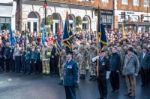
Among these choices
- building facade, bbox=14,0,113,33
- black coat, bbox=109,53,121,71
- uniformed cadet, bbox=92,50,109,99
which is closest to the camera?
uniformed cadet, bbox=92,50,109,99

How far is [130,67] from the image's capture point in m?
15.8

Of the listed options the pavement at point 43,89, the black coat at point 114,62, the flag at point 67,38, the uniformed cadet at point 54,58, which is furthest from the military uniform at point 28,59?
the black coat at point 114,62

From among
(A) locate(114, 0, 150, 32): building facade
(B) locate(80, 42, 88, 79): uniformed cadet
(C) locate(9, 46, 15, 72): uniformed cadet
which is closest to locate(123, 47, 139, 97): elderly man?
(B) locate(80, 42, 88, 79): uniformed cadet

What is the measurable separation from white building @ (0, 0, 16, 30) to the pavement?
12215mm

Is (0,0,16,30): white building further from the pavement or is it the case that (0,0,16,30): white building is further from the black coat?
the black coat

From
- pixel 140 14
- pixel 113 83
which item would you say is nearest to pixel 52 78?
pixel 113 83

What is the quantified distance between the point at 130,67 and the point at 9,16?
2014cm

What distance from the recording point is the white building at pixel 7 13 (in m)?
33.2

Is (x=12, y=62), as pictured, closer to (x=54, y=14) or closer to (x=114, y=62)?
(x=114, y=62)

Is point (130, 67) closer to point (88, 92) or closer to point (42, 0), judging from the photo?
point (88, 92)

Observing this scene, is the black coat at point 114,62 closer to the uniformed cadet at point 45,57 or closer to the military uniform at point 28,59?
the uniformed cadet at point 45,57

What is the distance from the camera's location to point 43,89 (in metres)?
17.7

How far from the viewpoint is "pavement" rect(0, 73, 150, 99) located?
52.2 ft

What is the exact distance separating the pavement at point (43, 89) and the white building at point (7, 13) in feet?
40.1
